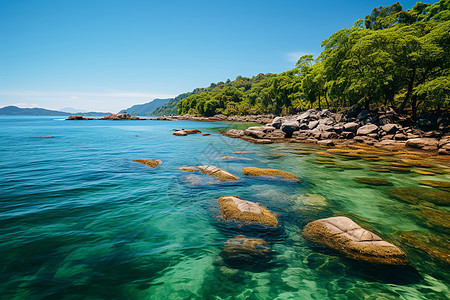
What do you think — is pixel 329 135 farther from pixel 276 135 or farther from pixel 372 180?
pixel 372 180

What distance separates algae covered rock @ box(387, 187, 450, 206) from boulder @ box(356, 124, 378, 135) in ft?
61.5

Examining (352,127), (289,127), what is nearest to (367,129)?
(352,127)

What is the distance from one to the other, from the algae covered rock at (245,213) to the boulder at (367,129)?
26.0m

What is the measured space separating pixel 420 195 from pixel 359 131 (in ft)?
66.8

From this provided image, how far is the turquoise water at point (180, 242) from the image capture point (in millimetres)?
4156

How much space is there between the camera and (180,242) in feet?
19.3

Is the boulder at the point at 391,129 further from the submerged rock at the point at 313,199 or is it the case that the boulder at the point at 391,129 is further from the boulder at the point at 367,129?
the submerged rock at the point at 313,199

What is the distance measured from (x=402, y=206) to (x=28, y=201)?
15411 mm

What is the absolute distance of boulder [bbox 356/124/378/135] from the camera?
25.9 m

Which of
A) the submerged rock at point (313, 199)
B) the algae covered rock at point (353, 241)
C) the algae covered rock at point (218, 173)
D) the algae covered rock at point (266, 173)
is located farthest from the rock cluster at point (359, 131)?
the algae covered rock at point (353, 241)

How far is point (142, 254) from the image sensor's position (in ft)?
17.1

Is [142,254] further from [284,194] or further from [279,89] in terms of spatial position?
[279,89]

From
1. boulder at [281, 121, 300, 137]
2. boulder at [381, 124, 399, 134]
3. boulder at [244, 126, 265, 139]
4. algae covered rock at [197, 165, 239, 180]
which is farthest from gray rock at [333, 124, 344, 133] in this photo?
algae covered rock at [197, 165, 239, 180]

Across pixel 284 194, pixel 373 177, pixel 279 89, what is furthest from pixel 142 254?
pixel 279 89
